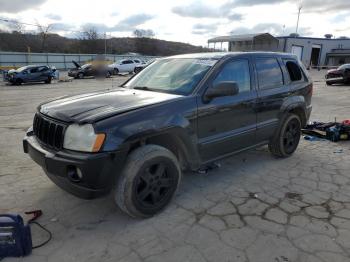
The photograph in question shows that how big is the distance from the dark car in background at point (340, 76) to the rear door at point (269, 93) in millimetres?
15960

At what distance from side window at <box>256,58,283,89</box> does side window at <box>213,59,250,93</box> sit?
274 millimetres

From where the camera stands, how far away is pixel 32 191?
3914 mm

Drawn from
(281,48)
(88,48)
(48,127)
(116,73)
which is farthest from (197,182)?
(88,48)

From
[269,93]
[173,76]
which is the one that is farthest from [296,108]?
[173,76]

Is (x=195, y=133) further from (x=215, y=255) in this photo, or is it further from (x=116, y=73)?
(x=116, y=73)

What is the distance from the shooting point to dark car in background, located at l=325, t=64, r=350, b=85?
718 inches

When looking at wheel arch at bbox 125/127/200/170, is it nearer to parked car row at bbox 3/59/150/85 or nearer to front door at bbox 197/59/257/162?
front door at bbox 197/59/257/162

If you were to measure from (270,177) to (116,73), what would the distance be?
2936 centimetres

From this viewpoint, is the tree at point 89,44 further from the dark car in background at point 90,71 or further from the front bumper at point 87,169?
the front bumper at point 87,169

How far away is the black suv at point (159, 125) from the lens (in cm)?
287

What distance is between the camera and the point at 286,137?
511 centimetres

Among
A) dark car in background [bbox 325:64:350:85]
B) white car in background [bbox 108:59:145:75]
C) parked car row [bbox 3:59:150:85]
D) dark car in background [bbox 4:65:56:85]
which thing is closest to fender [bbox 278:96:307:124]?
parked car row [bbox 3:59:150:85]

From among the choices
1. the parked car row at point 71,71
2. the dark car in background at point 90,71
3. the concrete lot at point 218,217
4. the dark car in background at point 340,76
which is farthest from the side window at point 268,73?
the dark car in background at point 90,71

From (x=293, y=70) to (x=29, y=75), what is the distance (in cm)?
2176
